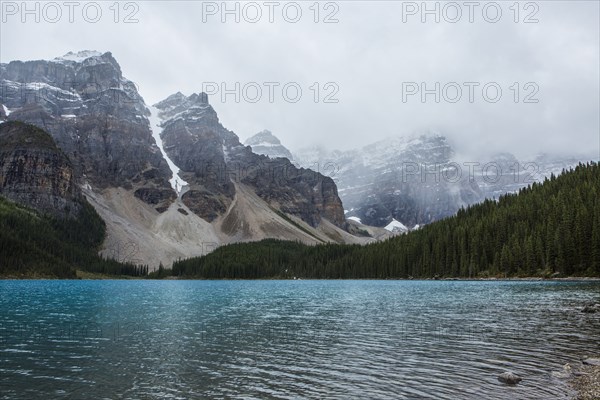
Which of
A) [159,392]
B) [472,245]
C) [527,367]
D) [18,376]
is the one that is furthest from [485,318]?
[472,245]

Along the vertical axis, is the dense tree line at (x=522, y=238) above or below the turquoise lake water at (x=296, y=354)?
above

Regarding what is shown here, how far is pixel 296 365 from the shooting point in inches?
1157

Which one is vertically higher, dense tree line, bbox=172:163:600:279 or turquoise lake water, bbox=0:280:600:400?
dense tree line, bbox=172:163:600:279

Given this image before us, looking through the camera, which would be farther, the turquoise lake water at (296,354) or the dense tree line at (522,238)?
the dense tree line at (522,238)

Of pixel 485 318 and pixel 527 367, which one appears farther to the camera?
pixel 485 318

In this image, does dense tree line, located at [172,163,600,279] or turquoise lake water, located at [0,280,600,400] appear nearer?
turquoise lake water, located at [0,280,600,400]

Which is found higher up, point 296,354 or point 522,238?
point 522,238

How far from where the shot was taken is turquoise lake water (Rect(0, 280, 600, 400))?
76.2ft

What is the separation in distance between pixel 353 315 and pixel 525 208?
12145 cm

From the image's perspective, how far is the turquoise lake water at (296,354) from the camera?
23234 millimetres

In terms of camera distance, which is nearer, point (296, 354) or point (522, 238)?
point (296, 354)

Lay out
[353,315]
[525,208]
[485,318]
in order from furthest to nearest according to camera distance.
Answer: [525,208] → [353,315] → [485,318]

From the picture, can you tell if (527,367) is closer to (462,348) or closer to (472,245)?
(462,348)

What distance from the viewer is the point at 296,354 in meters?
32.9
